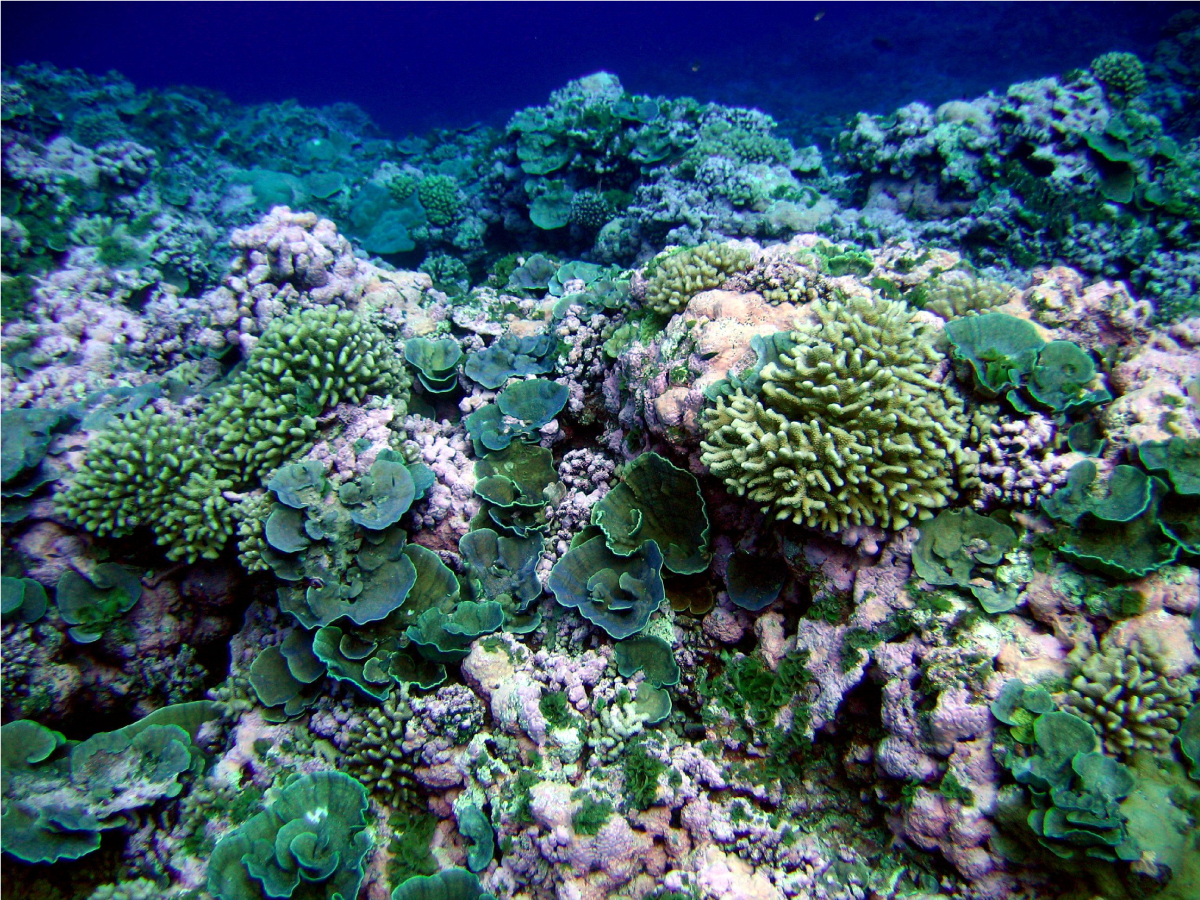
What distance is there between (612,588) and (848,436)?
1.98 meters

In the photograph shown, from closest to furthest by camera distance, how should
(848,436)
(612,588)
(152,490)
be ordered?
1. (848,436)
2. (612,588)
3. (152,490)

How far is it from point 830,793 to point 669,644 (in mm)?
1378

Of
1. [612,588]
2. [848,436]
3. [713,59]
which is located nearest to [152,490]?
[612,588]

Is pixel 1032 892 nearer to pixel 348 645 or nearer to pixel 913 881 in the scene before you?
pixel 913 881

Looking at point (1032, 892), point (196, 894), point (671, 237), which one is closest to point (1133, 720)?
point (1032, 892)

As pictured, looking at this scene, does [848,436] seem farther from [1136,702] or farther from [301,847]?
[301,847]

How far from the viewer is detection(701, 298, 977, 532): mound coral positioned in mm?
3314

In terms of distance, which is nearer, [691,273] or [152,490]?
[152,490]

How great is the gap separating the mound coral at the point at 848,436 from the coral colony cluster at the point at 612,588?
0.03m

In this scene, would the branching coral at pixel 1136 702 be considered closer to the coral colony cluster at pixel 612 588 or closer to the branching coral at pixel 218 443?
the coral colony cluster at pixel 612 588

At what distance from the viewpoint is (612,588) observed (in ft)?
13.4

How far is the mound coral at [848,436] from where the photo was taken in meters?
3.31

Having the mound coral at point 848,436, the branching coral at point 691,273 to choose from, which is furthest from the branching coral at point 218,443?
the mound coral at point 848,436

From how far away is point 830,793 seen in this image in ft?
11.7
